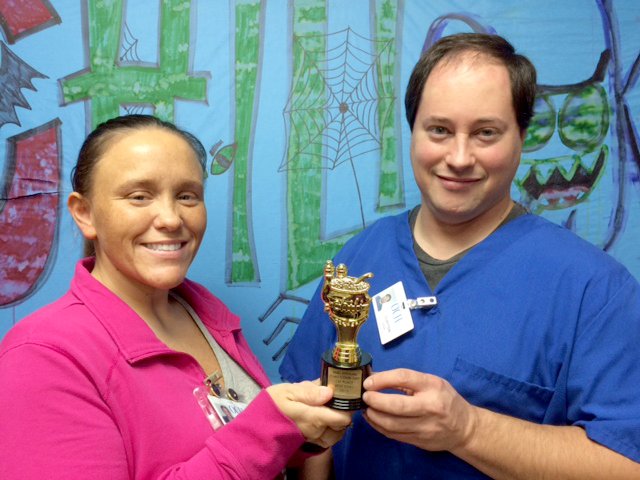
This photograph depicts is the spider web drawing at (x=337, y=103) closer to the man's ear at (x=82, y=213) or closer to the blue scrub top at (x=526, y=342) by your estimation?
the blue scrub top at (x=526, y=342)

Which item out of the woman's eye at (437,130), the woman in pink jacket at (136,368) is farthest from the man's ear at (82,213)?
the woman's eye at (437,130)

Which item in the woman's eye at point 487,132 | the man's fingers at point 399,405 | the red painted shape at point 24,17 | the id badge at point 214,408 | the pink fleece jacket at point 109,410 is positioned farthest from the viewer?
the red painted shape at point 24,17

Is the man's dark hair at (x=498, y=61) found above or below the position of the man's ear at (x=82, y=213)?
above

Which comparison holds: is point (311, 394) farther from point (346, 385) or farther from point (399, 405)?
point (399, 405)

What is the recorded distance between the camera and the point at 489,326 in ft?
4.30

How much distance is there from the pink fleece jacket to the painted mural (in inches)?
30.2

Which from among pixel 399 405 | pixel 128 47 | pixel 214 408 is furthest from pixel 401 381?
pixel 128 47

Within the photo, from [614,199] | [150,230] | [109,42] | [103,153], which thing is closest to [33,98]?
[109,42]

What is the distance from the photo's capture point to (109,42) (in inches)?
75.7

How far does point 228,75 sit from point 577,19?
1.18 m

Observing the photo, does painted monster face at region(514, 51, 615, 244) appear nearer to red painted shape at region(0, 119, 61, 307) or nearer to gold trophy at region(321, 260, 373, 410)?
gold trophy at region(321, 260, 373, 410)

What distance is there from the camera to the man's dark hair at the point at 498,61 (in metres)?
1.36

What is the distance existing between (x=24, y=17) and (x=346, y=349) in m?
1.58

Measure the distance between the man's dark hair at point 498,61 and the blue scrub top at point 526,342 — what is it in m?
0.28
